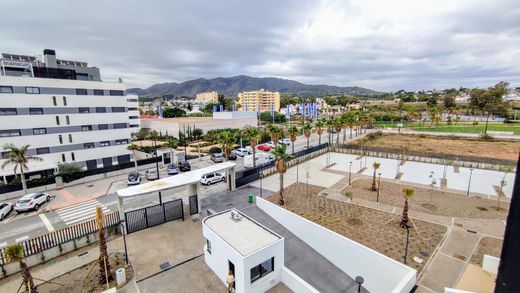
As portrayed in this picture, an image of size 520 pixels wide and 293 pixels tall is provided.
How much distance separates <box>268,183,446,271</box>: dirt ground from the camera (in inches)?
658

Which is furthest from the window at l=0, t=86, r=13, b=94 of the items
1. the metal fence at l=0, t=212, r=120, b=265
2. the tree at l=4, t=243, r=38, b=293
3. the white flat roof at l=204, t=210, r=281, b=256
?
the white flat roof at l=204, t=210, r=281, b=256

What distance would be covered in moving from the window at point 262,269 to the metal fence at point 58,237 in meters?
12.5

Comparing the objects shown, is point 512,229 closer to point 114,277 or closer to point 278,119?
point 114,277

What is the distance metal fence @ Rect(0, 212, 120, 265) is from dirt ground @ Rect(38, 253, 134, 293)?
117 inches

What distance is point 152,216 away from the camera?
20328mm

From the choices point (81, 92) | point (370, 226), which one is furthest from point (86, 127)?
point (370, 226)

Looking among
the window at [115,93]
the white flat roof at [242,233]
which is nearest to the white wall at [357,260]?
the white flat roof at [242,233]

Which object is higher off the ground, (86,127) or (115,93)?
(115,93)

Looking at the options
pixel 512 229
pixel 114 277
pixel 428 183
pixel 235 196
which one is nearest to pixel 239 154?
pixel 235 196

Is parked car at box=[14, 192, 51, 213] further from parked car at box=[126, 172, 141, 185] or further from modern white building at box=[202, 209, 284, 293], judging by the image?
modern white building at box=[202, 209, 284, 293]

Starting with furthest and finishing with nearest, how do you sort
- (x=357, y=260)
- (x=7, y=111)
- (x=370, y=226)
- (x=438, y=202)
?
1. (x=7, y=111)
2. (x=438, y=202)
3. (x=370, y=226)
4. (x=357, y=260)

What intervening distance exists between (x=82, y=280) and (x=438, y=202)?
97.0 ft

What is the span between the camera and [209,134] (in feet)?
222

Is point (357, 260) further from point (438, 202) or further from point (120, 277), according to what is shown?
point (438, 202)
